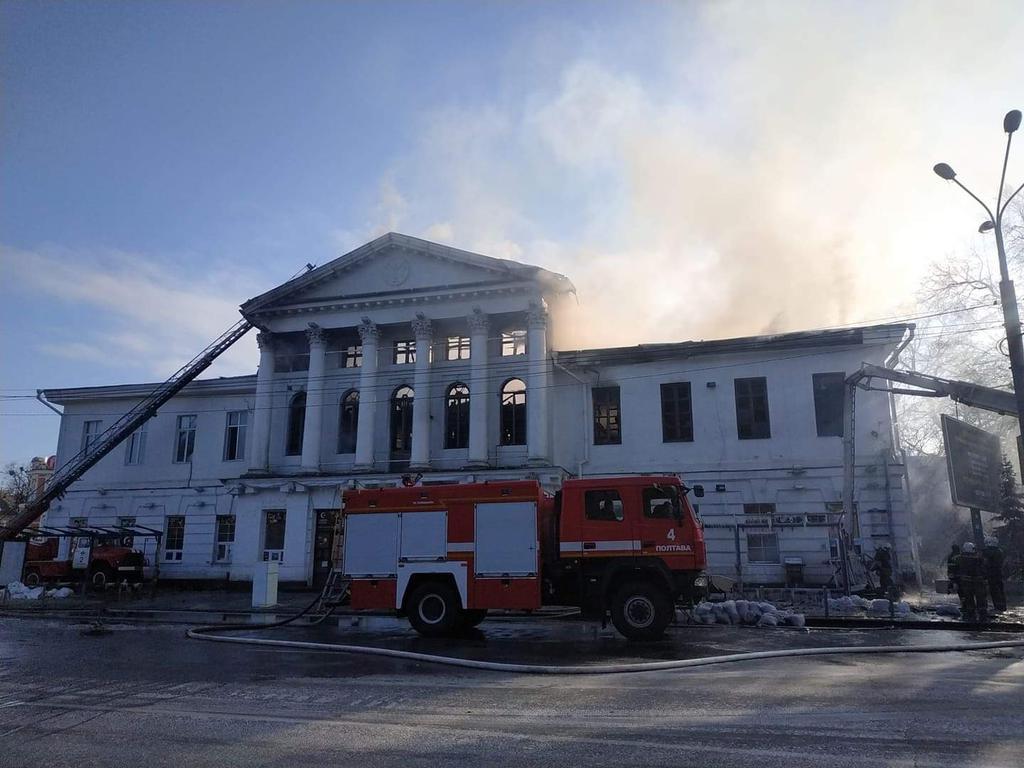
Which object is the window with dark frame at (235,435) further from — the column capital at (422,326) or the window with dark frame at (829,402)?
the window with dark frame at (829,402)

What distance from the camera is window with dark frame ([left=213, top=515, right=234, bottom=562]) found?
3105 cm

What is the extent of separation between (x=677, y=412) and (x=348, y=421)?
541 inches

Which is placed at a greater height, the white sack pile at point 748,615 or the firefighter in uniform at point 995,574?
the firefighter in uniform at point 995,574

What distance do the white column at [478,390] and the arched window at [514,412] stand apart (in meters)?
0.68

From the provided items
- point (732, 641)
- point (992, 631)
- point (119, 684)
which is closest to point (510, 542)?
point (732, 641)

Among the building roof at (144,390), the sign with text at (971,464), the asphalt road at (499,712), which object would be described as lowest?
the asphalt road at (499,712)

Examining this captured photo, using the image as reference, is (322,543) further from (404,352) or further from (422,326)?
(422,326)

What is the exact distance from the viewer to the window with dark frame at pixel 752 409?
26.4 meters

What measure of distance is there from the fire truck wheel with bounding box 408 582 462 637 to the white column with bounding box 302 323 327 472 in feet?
51.5

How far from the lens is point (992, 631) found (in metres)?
14.6

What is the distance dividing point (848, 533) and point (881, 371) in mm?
4913

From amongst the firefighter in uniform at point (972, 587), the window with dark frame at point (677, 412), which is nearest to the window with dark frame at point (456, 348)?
the window with dark frame at point (677, 412)

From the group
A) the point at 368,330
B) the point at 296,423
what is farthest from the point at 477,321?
the point at 296,423

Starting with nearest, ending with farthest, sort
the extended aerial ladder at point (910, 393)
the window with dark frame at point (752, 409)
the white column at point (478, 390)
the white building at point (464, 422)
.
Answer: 1. the extended aerial ladder at point (910, 393)
2. the white building at point (464, 422)
3. the window with dark frame at point (752, 409)
4. the white column at point (478, 390)
